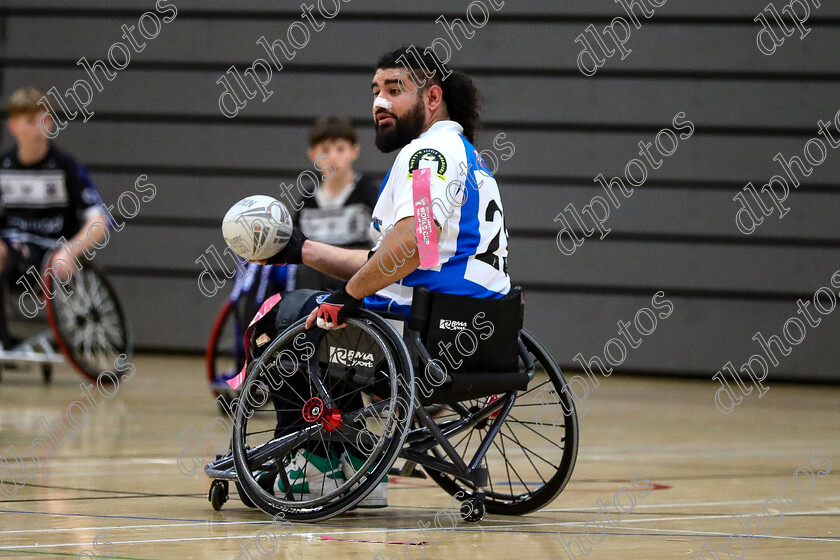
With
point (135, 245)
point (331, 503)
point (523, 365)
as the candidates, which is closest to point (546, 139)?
point (135, 245)

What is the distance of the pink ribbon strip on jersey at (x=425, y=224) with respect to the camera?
2725mm

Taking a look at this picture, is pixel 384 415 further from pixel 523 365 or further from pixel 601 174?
pixel 601 174

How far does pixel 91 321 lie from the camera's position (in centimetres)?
625

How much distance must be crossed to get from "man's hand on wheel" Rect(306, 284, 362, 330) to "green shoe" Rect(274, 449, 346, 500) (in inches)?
14.6

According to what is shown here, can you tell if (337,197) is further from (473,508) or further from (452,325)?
(473,508)

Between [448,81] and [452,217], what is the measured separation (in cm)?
45

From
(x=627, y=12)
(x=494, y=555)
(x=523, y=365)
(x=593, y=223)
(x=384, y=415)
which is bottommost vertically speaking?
(x=494, y=555)

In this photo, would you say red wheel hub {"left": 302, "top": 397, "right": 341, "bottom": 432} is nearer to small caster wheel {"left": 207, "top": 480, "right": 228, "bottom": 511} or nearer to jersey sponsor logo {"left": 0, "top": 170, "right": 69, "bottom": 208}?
small caster wheel {"left": 207, "top": 480, "right": 228, "bottom": 511}

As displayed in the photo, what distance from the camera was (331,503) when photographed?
104 inches

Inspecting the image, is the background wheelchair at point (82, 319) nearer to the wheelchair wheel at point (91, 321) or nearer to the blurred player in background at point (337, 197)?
the wheelchair wheel at point (91, 321)

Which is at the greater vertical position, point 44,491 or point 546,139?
point 546,139

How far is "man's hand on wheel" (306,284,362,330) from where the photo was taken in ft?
8.82

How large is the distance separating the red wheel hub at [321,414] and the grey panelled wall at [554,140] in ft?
18.3

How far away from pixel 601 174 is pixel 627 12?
1.13 metres
